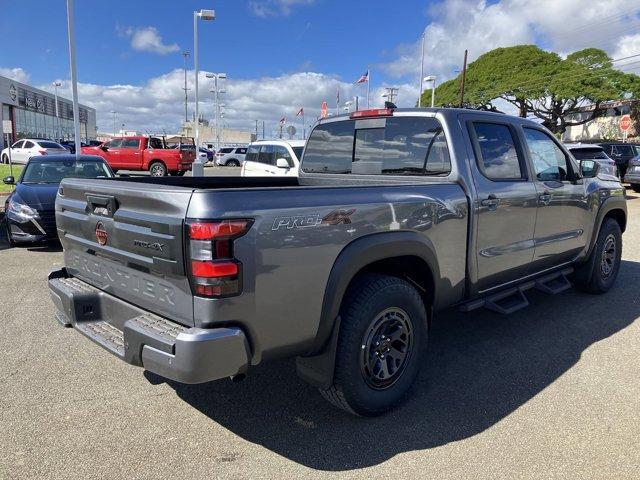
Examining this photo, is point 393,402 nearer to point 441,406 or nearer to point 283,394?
point 441,406

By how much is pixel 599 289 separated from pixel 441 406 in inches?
137

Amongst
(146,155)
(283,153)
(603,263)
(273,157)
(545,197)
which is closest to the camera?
(545,197)

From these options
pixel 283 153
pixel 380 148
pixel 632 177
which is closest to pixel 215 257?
pixel 380 148

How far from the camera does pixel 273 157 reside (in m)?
13.5

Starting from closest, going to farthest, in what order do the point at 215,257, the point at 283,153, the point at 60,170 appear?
the point at 215,257, the point at 60,170, the point at 283,153

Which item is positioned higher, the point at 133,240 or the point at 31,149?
the point at 31,149

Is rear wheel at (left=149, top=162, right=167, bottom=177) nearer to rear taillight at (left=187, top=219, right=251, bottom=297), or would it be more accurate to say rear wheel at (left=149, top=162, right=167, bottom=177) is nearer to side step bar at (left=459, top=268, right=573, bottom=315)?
side step bar at (left=459, top=268, right=573, bottom=315)

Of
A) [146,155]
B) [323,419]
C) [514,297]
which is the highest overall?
[146,155]

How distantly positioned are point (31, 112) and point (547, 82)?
58.7 m

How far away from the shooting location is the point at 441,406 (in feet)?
10.6

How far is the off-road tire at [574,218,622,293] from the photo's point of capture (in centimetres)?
546

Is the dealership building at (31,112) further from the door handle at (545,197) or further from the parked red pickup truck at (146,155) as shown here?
the door handle at (545,197)

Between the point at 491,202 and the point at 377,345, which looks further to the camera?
the point at 491,202

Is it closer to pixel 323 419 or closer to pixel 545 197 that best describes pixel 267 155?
pixel 545 197
